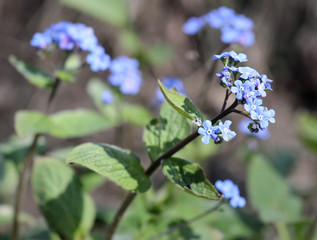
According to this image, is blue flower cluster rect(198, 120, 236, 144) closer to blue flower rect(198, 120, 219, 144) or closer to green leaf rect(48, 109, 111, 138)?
blue flower rect(198, 120, 219, 144)

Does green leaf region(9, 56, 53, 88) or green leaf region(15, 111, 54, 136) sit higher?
green leaf region(9, 56, 53, 88)

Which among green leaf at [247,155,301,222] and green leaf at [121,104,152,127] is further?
green leaf at [121,104,152,127]

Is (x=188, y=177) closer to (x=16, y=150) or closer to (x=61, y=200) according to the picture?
(x=61, y=200)

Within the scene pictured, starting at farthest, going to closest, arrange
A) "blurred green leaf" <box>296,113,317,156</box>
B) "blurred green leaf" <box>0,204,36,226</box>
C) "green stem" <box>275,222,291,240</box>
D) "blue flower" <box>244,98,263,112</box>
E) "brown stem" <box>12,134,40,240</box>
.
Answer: "blurred green leaf" <box>296,113,317,156</box>
"green stem" <box>275,222,291,240</box>
"blurred green leaf" <box>0,204,36,226</box>
"brown stem" <box>12,134,40,240</box>
"blue flower" <box>244,98,263,112</box>

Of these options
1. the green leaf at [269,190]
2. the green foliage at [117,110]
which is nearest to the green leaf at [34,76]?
the green foliage at [117,110]

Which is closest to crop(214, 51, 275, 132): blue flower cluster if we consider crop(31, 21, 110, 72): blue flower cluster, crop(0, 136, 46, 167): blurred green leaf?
crop(31, 21, 110, 72): blue flower cluster

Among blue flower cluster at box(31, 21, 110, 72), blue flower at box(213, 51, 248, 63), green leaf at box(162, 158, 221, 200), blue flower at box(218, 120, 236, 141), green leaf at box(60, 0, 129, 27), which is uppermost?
green leaf at box(60, 0, 129, 27)
